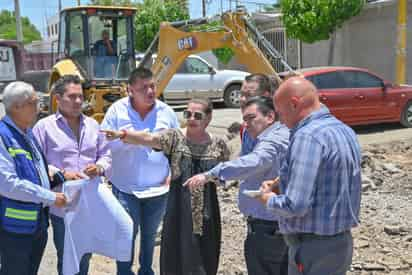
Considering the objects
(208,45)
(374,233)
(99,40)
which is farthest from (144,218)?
(99,40)

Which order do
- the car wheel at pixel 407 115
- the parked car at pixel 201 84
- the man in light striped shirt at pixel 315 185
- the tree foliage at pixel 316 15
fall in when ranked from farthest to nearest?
1. the tree foliage at pixel 316 15
2. the parked car at pixel 201 84
3. the car wheel at pixel 407 115
4. the man in light striped shirt at pixel 315 185

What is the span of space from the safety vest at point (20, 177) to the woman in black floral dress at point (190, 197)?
0.61 m

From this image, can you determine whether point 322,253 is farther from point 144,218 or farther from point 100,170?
point 144,218

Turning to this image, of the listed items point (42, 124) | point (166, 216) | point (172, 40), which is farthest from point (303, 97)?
point (172, 40)

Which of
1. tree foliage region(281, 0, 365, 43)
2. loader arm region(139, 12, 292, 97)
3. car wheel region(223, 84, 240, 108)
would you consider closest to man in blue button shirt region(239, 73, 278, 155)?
loader arm region(139, 12, 292, 97)

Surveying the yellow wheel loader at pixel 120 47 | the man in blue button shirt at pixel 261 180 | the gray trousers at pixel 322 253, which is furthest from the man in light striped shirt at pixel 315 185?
the yellow wheel loader at pixel 120 47

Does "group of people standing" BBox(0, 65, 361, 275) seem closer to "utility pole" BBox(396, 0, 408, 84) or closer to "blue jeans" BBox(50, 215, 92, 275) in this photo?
"blue jeans" BBox(50, 215, 92, 275)

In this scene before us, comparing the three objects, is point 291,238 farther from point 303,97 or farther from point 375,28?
point 375,28

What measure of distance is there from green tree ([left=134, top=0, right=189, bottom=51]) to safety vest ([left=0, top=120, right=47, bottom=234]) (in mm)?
27425

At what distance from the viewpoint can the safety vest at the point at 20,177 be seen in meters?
3.34

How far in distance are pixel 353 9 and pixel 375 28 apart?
52.8 inches

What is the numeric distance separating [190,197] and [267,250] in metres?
0.63

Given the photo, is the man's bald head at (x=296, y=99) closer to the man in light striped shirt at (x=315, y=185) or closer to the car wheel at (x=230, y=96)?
the man in light striped shirt at (x=315, y=185)

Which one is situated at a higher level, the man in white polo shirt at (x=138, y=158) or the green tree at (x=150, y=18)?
the green tree at (x=150, y=18)
